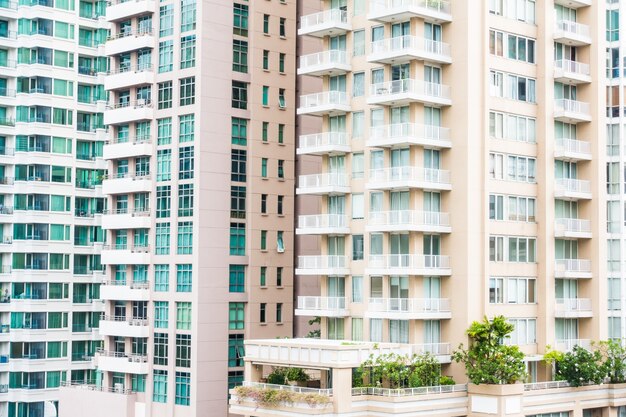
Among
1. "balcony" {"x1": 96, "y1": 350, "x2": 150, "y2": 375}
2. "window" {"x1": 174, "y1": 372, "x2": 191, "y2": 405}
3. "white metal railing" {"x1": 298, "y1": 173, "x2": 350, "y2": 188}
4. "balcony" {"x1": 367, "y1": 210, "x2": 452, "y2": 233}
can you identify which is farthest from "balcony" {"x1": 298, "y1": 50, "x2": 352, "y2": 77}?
"balcony" {"x1": 96, "y1": 350, "x2": 150, "y2": 375}

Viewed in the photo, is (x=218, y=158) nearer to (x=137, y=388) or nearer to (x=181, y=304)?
(x=181, y=304)

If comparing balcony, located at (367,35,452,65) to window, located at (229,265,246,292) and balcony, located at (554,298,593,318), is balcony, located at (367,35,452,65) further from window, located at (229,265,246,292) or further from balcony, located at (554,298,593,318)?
window, located at (229,265,246,292)

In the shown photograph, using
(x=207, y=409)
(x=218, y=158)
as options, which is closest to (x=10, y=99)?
(x=218, y=158)

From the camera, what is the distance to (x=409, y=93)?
204ft

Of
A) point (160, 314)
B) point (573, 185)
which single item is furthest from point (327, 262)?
point (573, 185)

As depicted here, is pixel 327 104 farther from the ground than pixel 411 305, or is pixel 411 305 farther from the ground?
pixel 327 104

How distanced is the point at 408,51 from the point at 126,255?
83.3 ft

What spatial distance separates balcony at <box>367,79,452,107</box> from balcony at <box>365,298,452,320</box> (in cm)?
1084

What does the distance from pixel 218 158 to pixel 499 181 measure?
1875cm

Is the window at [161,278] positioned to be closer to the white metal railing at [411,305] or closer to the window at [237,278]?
the window at [237,278]

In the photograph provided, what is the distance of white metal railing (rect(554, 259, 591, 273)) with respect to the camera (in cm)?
6775

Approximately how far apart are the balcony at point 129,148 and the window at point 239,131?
581cm

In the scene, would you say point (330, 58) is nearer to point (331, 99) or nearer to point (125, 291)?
point (331, 99)

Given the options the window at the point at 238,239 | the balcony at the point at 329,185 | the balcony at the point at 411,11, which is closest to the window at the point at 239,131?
the window at the point at 238,239
